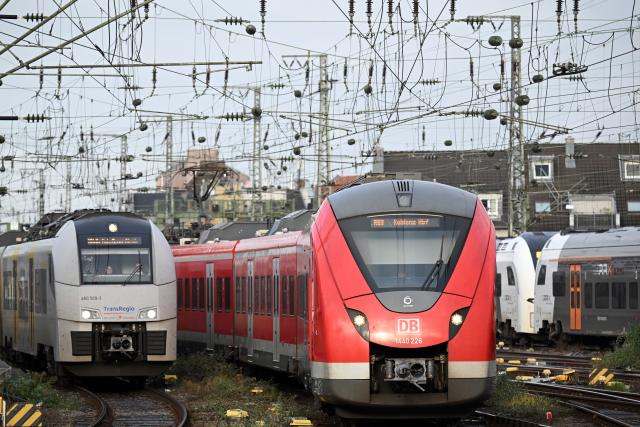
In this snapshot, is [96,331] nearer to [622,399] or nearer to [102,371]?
[102,371]

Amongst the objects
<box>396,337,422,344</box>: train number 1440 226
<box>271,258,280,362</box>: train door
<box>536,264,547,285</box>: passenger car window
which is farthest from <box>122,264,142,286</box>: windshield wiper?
<box>536,264,547,285</box>: passenger car window

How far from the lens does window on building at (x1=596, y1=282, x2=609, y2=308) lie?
35.8m

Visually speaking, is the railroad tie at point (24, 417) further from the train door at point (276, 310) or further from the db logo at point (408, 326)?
the train door at point (276, 310)

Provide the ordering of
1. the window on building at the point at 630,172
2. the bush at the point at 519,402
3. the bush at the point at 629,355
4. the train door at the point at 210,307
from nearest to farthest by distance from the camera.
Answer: the bush at the point at 519,402
the bush at the point at 629,355
the train door at the point at 210,307
the window on building at the point at 630,172

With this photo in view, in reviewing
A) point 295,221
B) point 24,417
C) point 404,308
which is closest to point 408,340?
point 404,308

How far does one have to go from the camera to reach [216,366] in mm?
27531

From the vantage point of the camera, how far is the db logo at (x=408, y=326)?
15695 millimetres

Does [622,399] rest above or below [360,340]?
below

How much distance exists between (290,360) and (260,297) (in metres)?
3.41

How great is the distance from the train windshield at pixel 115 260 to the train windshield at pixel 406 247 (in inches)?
350

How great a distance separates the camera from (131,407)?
74.2 feet

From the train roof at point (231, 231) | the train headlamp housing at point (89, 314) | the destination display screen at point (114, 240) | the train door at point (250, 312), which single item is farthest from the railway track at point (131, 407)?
the train roof at point (231, 231)

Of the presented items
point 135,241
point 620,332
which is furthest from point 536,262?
point 135,241

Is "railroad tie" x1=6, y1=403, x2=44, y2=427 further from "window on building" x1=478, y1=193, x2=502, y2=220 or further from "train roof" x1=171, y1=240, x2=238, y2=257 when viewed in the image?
"window on building" x1=478, y1=193, x2=502, y2=220
